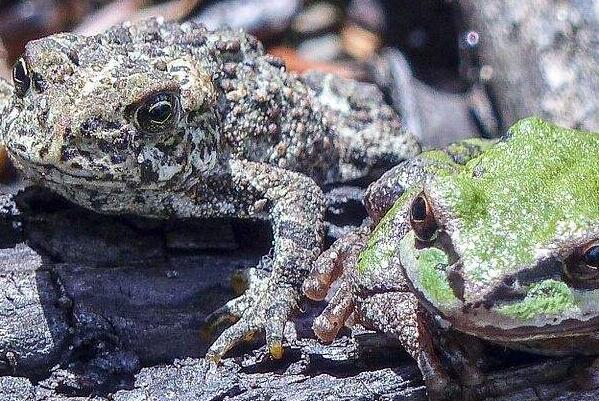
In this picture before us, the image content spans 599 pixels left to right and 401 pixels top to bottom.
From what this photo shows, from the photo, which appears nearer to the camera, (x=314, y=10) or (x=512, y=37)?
(x=512, y=37)

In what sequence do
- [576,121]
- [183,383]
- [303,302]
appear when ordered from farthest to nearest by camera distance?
1. [576,121]
2. [303,302]
3. [183,383]

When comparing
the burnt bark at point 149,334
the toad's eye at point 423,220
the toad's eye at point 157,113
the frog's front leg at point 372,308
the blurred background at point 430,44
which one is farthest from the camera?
the blurred background at point 430,44

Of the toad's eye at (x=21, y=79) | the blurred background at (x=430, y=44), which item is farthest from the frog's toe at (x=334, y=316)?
the blurred background at (x=430, y=44)

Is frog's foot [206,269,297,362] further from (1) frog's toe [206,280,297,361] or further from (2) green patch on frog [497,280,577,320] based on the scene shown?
(2) green patch on frog [497,280,577,320]

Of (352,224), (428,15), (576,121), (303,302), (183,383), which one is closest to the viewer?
(183,383)

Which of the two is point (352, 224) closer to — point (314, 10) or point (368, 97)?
point (368, 97)

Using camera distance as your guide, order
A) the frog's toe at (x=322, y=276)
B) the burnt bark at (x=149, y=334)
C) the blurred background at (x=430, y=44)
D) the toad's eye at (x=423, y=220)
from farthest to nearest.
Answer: the blurred background at (x=430, y=44), the frog's toe at (x=322, y=276), the burnt bark at (x=149, y=334), the toad's eye at (x=423, y=220)

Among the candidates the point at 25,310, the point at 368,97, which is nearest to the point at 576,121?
the point at 368,97

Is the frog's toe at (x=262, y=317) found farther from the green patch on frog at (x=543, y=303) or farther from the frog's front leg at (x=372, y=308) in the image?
the green patch on frog at (x=543, y=303)
